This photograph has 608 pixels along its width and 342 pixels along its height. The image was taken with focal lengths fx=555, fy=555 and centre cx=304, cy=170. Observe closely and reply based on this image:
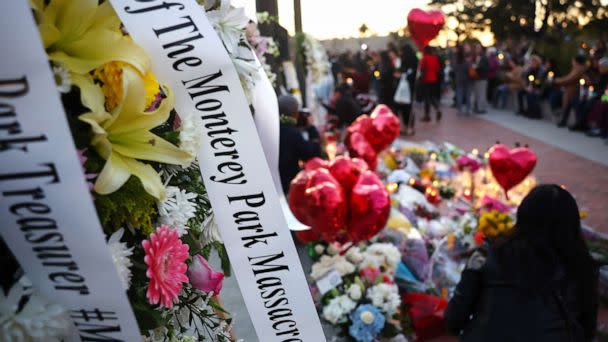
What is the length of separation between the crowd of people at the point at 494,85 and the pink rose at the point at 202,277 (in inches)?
255

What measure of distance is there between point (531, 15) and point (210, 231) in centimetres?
2873

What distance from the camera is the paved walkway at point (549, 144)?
668 centimetres

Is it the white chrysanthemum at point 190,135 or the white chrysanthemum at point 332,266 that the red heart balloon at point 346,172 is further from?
the white chrysanthemum at point 190,135

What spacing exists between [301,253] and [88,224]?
3.58m

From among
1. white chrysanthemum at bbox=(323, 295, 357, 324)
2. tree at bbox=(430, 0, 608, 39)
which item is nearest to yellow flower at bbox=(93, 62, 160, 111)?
white chrysanthemum at bbox=(323, 295, 357, 324)

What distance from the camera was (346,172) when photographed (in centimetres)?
304

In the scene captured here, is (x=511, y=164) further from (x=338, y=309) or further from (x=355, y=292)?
(x=338, y=309)

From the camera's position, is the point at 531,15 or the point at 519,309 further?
the point at 531,15

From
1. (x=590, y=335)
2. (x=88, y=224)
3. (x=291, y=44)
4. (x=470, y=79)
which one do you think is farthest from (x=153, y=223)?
(x=470, y=79)

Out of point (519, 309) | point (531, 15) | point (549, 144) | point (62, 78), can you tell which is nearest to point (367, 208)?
point (519, 309)

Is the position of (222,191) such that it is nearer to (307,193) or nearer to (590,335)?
(307,193)

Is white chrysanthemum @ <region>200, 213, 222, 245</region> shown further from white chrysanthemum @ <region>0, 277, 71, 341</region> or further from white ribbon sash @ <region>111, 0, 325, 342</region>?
white chrysanthemum @ <region>0, 277, 71, 341</region>

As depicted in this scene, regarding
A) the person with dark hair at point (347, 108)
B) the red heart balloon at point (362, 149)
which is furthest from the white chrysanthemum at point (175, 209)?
the person with dark hair at point (347, 108)

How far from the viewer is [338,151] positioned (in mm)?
6758
